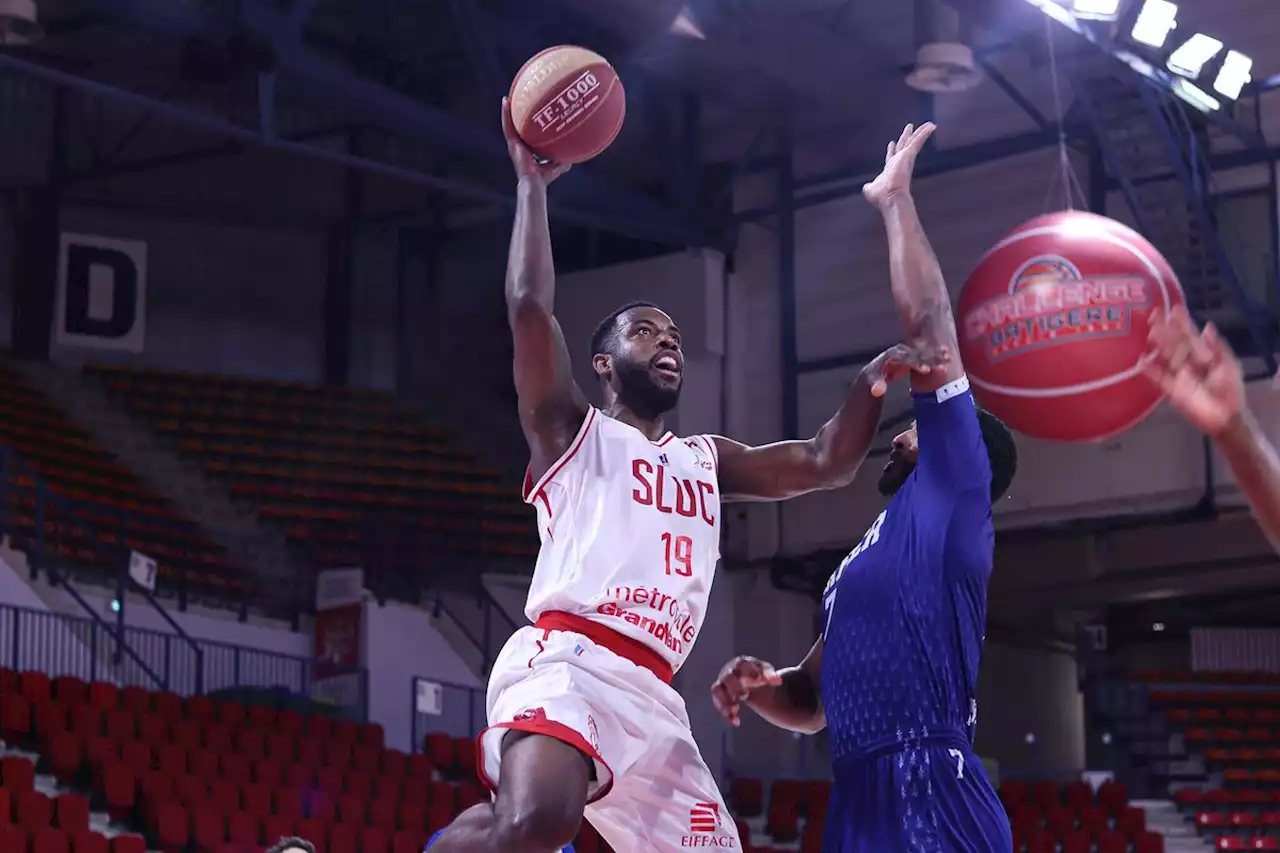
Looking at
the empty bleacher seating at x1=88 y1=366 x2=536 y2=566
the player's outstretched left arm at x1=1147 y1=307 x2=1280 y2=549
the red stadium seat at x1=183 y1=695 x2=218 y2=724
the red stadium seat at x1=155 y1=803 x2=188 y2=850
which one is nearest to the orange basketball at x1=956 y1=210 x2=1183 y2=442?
the player's outstretched left arm at x1=1147 y1=307 x2=1280 y2=549

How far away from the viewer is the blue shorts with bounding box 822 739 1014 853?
3783mm

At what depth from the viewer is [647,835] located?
171 inches

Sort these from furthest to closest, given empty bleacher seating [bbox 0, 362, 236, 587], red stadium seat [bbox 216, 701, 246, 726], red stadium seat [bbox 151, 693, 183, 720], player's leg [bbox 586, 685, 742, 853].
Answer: empty bleacher seating [bbox 0, 362, 236, 587]
red stadium seat [bbox 216, 701, 246, 726]
red stadium seat [bbox 151, 693, 183, 720]
player's leg [bbox 586, 685, 742, 853]

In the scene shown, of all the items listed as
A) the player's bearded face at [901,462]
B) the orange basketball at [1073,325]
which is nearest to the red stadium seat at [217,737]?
the orange basketball at [1073,325]

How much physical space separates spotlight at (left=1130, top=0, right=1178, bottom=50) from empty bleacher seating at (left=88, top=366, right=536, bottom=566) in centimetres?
747

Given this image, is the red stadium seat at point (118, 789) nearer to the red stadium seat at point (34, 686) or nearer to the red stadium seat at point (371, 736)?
the red stadium seat at point (34, 686)

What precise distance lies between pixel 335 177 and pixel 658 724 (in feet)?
54.4

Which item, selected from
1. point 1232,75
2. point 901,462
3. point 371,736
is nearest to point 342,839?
point 371,736

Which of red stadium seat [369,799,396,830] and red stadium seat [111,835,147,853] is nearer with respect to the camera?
red stadium seat [111,835,147,853]

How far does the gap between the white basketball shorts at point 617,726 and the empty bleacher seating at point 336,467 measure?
12.2 meters

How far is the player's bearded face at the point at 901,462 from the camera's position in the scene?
421 centimetres

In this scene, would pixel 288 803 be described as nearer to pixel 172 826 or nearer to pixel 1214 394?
pixel 172 826

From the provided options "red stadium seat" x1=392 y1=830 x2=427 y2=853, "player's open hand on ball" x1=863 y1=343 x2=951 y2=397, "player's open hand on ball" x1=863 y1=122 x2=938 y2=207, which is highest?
"player's open hand on ball" x1=863 y1=122 x2=938 y2=207

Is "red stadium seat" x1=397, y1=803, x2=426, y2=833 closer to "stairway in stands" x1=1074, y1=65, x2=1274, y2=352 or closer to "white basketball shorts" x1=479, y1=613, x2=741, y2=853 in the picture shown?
"stairway in stands" x1=1074, y1=65, x2=1274, y2=352
